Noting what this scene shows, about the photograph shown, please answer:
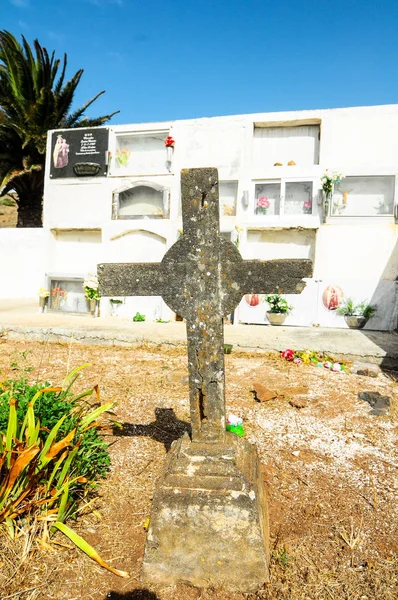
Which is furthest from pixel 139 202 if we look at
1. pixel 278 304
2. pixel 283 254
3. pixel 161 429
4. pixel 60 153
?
pixel 161 429

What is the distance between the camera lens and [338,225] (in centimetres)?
1121

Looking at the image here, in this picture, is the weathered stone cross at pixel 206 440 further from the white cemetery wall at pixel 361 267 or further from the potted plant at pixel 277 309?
the white cemetery wall at pixel 361 267

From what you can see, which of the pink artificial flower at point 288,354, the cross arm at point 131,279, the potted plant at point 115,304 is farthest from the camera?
the potted plant at point 115,304

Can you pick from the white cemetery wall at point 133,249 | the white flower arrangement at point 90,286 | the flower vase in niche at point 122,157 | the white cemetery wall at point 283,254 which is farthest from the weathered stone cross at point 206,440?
the flower vase in niche at point 122,157

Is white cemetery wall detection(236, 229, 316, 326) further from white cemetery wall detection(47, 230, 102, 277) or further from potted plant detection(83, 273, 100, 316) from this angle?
white cemetery wall detection(47, 230, 102, 277)

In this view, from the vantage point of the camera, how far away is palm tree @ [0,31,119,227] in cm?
1557

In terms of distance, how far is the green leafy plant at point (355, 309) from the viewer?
10344 mm

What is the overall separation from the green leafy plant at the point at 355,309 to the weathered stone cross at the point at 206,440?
28.5 feet

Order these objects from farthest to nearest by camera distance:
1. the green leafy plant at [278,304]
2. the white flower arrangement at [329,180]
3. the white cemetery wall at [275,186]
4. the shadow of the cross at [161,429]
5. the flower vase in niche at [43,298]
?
the flower vase in niche at [43,298], the white cemetery wall at [275,186], the white flower arrangement at [329,180], the green leafy plant at [278,304], the shadow of the cross at [161,429]

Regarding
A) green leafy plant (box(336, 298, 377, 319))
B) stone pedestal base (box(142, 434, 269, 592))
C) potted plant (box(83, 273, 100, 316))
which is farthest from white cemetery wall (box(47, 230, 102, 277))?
stone pedestal base (box(142, 434, 269, 592))

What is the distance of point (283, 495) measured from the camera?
276 cm

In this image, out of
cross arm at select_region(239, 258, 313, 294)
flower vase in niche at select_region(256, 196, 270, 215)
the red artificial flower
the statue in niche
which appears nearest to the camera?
cross arm at select_region(239, 258, 313, 294)

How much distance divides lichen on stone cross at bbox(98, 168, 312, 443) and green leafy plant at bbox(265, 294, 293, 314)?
8.35 meters

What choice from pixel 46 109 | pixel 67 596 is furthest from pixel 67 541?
pixel 46 109
